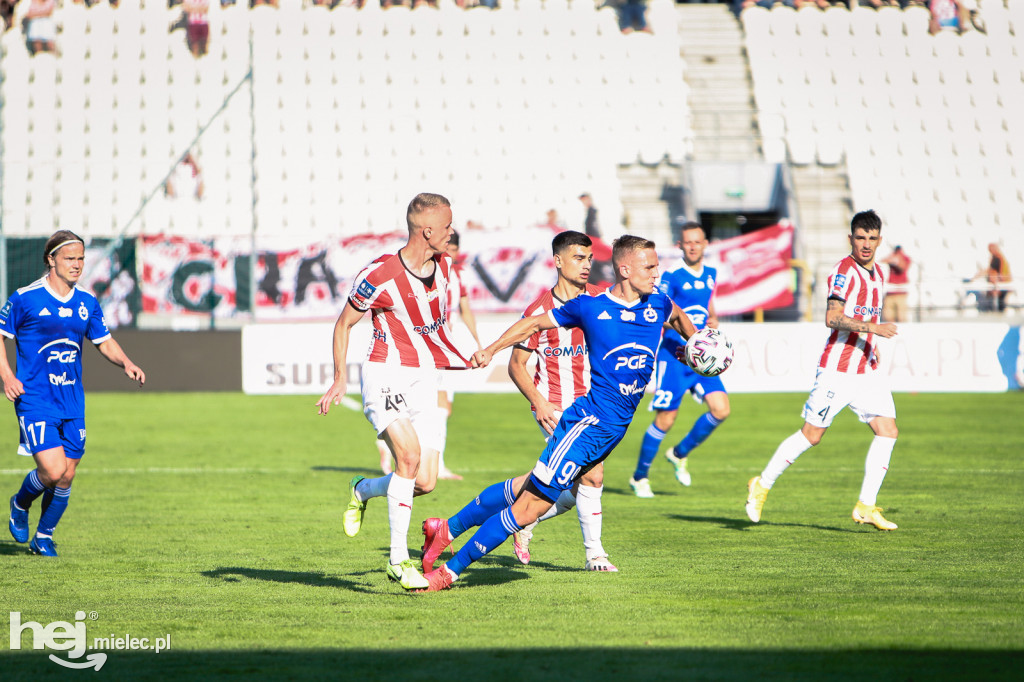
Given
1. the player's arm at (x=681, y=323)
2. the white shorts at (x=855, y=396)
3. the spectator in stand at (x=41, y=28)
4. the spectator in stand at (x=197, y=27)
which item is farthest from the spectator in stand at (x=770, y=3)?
the player's arm at (x=681, y=323)

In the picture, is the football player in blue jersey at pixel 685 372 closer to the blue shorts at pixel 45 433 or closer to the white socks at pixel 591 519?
the white socks at pixel 591 519

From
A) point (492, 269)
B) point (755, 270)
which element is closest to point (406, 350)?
point (492, 269)

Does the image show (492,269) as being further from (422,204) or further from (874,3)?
(422,204)

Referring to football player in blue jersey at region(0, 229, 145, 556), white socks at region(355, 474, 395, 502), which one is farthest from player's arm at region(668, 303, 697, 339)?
football player in blue jersey at region(0, 229, 145, 556)

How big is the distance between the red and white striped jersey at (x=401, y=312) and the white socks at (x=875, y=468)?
3477 mm

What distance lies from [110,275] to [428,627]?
18558mm

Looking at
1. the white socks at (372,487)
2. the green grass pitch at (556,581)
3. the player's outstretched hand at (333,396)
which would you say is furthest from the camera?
the white socks at (372,487)

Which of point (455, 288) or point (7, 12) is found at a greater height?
point (7, 12)

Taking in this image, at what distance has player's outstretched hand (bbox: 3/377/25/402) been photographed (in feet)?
23.3

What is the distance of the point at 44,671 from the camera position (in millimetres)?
4738

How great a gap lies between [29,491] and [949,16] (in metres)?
31.9

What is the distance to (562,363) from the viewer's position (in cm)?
748

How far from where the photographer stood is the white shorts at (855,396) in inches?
328

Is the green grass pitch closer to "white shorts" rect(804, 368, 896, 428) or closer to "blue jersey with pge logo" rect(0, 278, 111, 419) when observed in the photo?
"white shorts" rect(804, 368, 896, 428)
